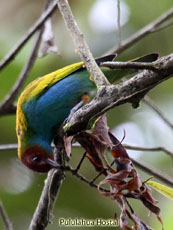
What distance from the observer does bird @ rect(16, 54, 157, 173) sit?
3527 mm

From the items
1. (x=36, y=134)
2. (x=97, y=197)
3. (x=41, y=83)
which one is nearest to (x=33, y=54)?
(x=41, y=83)

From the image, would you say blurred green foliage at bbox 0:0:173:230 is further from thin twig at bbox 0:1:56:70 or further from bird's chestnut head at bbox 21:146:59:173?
bird's chestnut head at bbox 21:146:59:173

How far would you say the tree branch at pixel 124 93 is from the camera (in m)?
1.87

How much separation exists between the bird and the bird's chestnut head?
0.04 metres

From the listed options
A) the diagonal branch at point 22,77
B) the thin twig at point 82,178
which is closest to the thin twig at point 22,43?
the diagonal branch at point 22,77

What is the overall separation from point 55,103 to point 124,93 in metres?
1.70

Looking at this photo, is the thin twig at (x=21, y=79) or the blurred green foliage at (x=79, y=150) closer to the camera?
the thin twig at (x=21, y=79)

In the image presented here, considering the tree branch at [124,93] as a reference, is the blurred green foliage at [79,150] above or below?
below

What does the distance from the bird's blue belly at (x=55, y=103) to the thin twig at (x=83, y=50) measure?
1.16m

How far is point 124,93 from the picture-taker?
197cm

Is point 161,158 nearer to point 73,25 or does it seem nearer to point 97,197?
point 97,197

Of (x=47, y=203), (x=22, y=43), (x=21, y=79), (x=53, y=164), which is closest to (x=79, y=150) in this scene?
(x=21, y=79)

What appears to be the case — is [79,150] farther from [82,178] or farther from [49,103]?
[82,178]

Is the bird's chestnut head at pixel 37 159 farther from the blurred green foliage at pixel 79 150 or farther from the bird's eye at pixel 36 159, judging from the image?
the blurred green foliage at pixel 79 150
